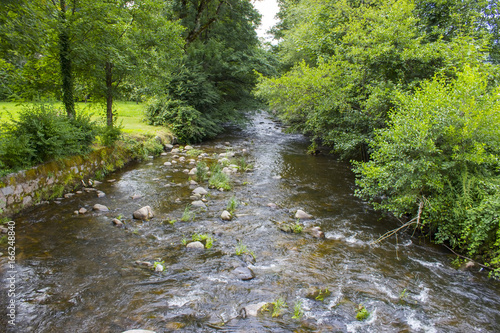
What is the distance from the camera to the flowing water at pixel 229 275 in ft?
12.9

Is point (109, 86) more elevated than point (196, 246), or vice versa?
point (109, 86)

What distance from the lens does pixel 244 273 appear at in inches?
200

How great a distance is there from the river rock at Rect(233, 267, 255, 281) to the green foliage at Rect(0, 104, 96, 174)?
→ 19.3ft

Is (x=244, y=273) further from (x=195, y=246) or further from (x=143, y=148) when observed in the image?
(x=143, y=148)

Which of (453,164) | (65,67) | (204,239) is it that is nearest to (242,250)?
(204,239)

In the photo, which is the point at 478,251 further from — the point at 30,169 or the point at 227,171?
the point at 30,169

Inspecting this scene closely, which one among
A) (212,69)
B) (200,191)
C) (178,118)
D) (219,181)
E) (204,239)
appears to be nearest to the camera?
(204,239)

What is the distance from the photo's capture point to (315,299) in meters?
4.54

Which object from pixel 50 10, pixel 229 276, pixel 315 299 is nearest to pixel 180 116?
pixel 50 10

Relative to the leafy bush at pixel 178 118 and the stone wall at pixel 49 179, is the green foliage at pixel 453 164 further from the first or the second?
the leafy bush at pixel 178 118

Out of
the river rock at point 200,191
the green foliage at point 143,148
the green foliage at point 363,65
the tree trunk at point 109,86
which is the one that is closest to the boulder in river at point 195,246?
the river rock at point 200,191

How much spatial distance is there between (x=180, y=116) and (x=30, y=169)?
10.4m

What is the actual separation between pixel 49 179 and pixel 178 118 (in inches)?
386

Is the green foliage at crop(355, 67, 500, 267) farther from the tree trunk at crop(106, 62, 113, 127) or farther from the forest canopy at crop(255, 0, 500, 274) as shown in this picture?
the tree trunk at crop(106, 62, 113, 127)
